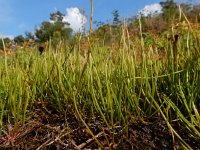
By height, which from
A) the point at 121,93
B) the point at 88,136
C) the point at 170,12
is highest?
the point at 170,12

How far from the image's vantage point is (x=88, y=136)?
1.48 metres

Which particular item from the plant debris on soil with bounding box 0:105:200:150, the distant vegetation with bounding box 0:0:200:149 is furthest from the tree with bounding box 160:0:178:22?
the plant debris on soil with bounding box 0:105:200:150

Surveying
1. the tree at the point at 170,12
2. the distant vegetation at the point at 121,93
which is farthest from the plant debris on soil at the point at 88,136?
the tree at the point at 170,12

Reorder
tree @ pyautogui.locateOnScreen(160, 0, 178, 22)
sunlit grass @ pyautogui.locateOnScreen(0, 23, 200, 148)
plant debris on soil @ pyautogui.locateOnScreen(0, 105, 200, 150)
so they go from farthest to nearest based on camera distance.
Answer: tree @ pyautogui.locateOnScreen(160, 0, 178, 22)
sunlit grass @ pyautogui.locateOnScreen(0, 23, 200, 148)
plant debris on soil @ pyautogui.locateOnScreen(0, 105, 200, 150)

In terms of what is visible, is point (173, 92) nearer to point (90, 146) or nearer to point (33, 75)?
point (90, 146)

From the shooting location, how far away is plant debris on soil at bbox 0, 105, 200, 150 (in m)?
1.39

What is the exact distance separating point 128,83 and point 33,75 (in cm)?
71

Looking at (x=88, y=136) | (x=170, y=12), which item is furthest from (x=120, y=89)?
(x=170, y=12)

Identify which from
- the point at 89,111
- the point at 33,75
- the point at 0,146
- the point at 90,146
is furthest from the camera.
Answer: the point at 33,75

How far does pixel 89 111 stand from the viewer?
1.68 meters

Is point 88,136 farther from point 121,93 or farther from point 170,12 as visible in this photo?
point 170,12

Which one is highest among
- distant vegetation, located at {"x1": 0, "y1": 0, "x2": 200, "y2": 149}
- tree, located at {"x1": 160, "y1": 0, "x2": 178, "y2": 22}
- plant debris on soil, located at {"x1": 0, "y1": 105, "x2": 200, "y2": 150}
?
tree, located at {"x1": 160, "y1": 0, "x2": 178, "y2": 22}

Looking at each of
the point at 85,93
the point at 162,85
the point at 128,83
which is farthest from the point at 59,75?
the point at 162,85

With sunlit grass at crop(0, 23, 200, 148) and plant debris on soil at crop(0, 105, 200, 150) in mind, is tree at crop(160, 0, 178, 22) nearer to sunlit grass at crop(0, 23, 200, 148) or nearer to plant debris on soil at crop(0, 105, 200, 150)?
sunlit grass at crop(0, 23, 200, 148)
